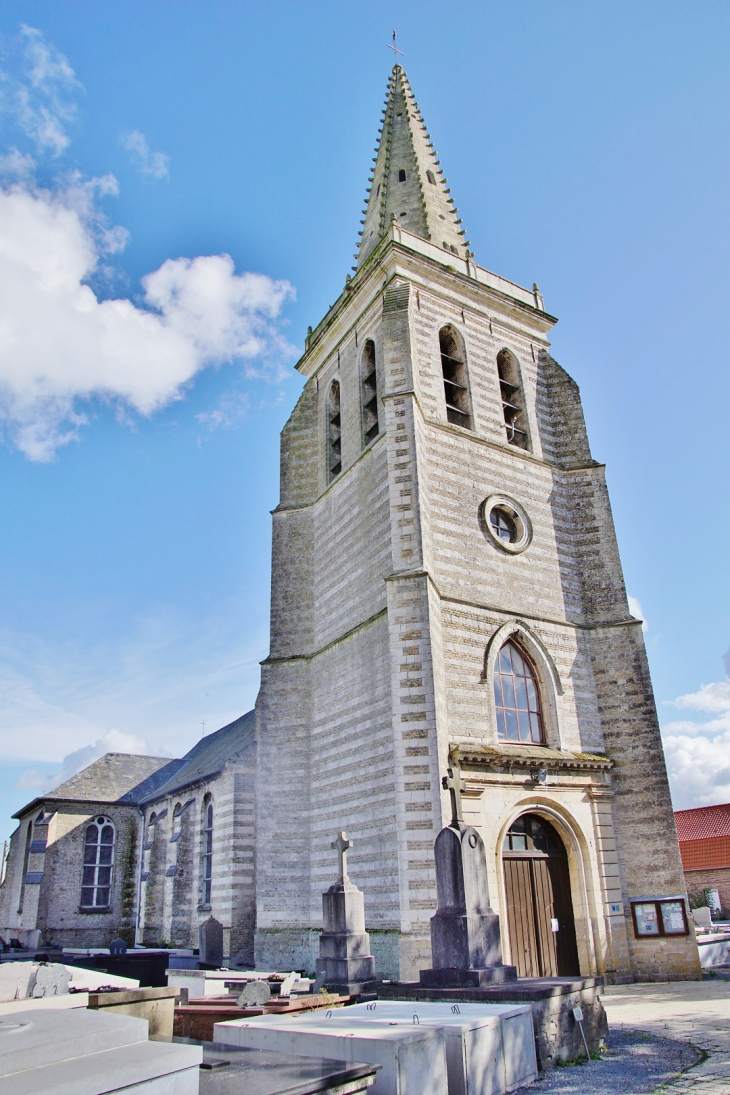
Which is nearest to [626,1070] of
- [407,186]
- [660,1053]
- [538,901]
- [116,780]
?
[660,1053]

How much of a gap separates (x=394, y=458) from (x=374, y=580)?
265 cm

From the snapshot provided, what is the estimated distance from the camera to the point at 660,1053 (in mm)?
7414

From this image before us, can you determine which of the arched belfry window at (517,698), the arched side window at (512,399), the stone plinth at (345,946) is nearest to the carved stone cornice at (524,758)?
the arched belfry window at (517,698)

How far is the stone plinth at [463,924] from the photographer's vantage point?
27.4 ft

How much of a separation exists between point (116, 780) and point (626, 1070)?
27.8 meters

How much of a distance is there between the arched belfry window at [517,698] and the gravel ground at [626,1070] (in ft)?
23.3

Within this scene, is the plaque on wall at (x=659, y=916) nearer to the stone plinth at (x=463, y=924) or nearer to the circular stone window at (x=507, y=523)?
the stone plinth at (x=463, y=924)

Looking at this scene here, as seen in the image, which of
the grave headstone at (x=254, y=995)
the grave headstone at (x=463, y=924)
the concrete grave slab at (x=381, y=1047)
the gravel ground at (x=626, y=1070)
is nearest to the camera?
the concrete grave slab at (x=381, y=1047)

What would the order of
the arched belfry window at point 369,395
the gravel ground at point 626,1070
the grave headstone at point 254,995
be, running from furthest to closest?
the arched belfry window at point 369,395
the grave headstone at point 254,995
the gravel ground at point 626,1070

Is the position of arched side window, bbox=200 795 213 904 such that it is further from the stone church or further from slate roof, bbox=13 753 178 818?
slate roof, bbox=13 753 178 818

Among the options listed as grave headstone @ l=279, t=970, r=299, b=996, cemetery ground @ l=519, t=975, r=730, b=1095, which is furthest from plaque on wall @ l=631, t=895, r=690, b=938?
grave headstone @ l=279, t=970, r=299, b=996

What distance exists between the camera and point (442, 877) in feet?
29.9

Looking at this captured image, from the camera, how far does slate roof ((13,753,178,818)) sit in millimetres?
29266

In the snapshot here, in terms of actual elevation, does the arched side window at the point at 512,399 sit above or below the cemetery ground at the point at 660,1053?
above
